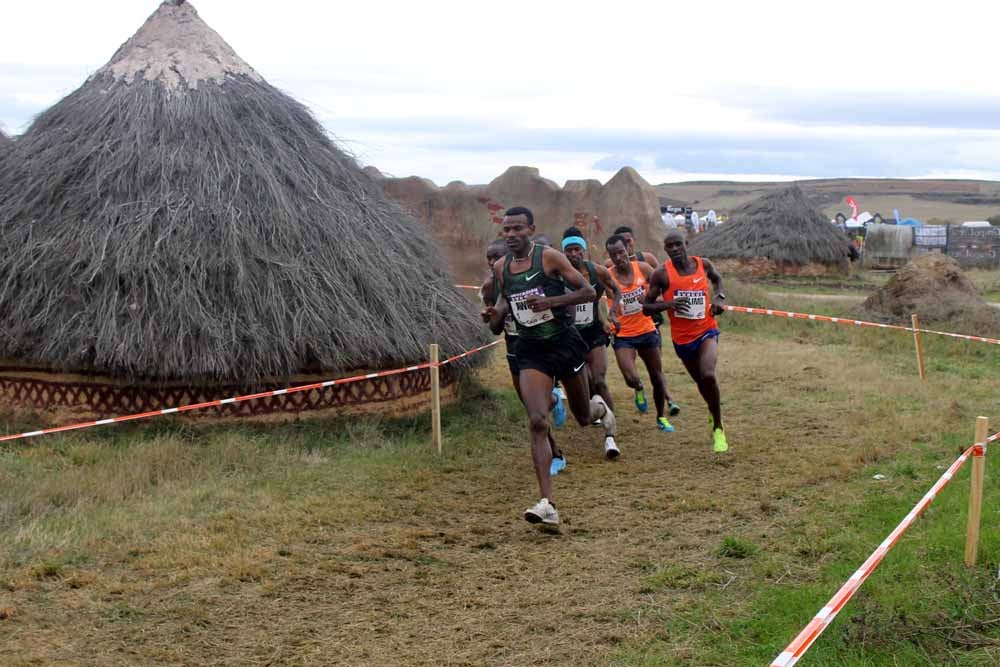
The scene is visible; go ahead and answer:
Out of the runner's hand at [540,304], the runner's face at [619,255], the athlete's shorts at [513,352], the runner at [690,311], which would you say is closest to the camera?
the runner's hand at [540,304]

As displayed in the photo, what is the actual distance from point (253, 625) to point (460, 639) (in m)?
0.93

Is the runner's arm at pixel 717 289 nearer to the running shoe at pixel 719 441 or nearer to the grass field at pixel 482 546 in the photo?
the running shoe at pixel 719 441

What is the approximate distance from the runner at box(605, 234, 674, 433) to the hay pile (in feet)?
24.0

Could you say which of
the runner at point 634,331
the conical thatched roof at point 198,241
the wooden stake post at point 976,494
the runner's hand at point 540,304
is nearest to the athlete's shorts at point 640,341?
the runner at point 634,331

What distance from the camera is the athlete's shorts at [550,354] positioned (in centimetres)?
642

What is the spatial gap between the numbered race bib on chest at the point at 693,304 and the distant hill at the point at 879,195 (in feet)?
239

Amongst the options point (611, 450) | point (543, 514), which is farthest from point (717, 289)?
point (543, 514)

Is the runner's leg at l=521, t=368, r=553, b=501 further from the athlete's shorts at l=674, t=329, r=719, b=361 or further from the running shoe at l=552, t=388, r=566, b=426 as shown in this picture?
the running shoe at l=552, t=388, r=566, b=426

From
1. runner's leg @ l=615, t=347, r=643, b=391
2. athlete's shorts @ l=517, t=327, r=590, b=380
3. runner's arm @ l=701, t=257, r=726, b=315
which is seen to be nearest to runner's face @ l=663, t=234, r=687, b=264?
runner's arm @ l=701, t=257, r=726, b=315

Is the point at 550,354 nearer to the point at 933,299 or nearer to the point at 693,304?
the point at 693,304

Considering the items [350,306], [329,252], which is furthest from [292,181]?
[350,306]

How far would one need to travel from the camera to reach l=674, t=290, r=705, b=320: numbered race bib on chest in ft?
26.1

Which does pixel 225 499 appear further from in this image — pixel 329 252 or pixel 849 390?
pixel 849 390

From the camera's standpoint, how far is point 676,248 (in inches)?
317
